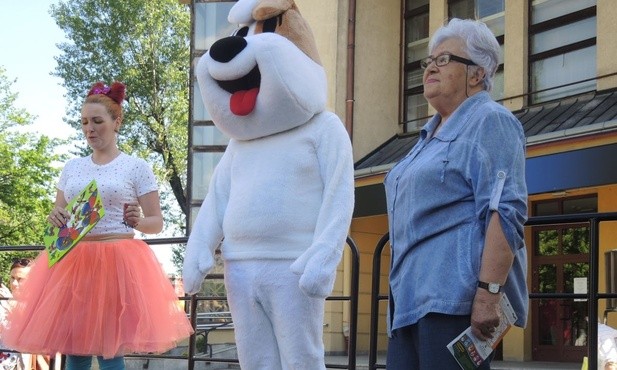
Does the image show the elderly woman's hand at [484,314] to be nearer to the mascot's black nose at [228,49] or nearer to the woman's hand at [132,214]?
the mascot's black nose at [228,49]

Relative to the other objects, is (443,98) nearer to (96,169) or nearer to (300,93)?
(300,93)

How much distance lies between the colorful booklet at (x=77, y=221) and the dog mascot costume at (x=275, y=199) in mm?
841

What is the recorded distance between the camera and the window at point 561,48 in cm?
1304

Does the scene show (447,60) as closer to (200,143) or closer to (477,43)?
(477,43)

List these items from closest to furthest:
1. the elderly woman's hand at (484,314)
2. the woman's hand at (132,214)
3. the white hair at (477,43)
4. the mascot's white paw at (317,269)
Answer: the elderly woman's hand at (484,314)
the white hair at (477,43)
the mascot's white paw at (317,269)
the woman's hand at (132,214)

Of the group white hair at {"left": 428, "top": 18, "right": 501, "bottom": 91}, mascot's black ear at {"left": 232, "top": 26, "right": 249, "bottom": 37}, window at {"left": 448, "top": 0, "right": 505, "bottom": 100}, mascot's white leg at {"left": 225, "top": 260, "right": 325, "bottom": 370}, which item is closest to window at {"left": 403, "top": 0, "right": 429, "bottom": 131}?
window at {"left": 448, "top": 0, "right": 505, "bottom": 100}

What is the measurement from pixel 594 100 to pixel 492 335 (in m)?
10.6

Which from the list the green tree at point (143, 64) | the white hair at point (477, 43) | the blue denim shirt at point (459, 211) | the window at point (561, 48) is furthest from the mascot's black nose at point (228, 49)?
the green tree at point (143, 64)

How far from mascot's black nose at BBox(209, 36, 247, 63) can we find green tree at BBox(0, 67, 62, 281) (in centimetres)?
2760

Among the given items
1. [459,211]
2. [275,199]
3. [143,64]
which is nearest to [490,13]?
[275,199]

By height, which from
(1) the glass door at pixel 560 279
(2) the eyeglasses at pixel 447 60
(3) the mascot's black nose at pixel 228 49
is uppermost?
(3) the mascot's black nose at pixel 228 49

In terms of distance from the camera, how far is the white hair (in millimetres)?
2920

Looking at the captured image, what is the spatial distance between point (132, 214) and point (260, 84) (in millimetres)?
1155

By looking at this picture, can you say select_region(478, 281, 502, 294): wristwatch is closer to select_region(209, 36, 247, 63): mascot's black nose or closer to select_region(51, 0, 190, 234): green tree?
select_region(209, 36, 247, 63): mascot's black nose
